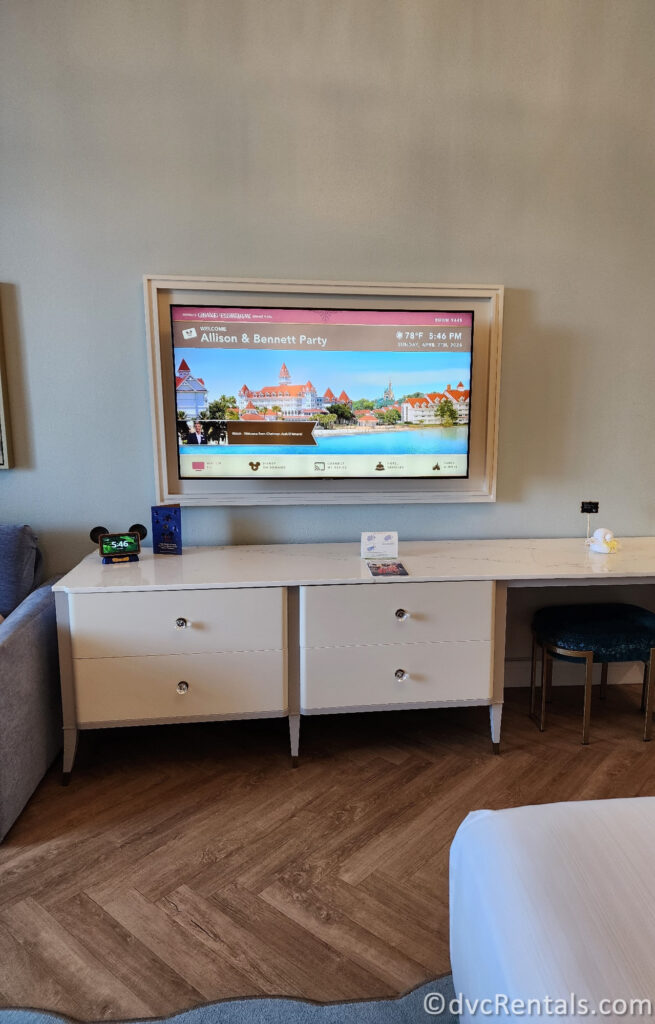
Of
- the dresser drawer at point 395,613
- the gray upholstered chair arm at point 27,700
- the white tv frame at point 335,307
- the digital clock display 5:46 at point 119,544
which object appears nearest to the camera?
the gray upholstered chair arm at point 27,700

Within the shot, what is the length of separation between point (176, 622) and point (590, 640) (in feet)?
5.09

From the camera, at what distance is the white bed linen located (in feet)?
2.62

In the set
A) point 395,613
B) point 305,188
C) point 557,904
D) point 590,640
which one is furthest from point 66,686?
point 305,188

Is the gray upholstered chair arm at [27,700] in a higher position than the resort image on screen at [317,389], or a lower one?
lower

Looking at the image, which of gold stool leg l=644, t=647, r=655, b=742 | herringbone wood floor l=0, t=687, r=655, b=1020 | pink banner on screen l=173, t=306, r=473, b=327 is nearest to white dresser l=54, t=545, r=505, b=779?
herringbone wood floor l=0, t=687, r=655, b=1020

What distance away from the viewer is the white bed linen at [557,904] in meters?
0.80

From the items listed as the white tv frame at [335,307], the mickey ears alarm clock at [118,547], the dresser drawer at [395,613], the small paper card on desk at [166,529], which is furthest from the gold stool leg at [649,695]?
the mickey ears alarm clock at [118,547]

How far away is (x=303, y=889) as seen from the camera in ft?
5.31

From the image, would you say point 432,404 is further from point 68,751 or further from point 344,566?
point 68,751

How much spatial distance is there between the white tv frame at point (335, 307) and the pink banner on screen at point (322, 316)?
0.03 metres

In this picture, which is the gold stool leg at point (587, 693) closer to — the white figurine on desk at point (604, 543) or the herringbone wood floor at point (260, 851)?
the herringbone wood floor at point (260, 851)

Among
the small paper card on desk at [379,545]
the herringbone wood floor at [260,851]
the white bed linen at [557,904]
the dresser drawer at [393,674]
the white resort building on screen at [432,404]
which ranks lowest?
the herringbone wood floor at [260,851]

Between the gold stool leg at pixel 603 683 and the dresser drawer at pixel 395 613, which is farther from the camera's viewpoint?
the gold stool leg at pixel 603 683

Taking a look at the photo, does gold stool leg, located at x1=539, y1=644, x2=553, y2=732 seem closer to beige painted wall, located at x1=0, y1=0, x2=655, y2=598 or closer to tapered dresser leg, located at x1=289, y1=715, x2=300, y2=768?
beige painted wall, located at x1=0, y1=0, x2=655, y2=598
